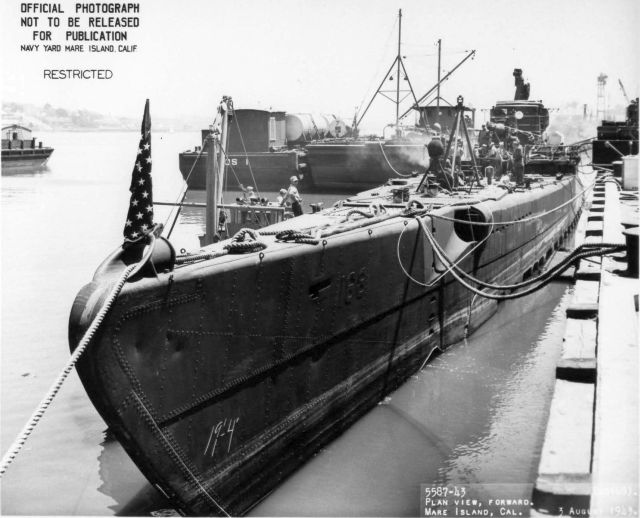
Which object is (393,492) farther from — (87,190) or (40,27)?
(87,190)

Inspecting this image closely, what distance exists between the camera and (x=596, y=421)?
16.4ft

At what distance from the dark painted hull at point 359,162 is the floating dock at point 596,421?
31.1 meters

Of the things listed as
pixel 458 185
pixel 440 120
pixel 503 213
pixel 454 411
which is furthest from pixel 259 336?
pixel 440 120

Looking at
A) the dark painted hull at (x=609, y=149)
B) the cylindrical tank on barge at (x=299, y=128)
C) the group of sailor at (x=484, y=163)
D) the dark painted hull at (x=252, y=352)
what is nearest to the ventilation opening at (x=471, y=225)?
the dark painted hull at (x=252, y=352)

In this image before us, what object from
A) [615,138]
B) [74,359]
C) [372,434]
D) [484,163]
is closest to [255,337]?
[74,359]

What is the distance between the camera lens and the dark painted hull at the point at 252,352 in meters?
5.32

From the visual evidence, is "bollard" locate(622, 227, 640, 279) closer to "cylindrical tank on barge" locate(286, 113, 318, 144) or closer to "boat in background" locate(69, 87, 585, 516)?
"boat in background" locate(69, 87, 585, 516)

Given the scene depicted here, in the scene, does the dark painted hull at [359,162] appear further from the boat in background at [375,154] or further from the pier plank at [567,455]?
the pier plank at [567,455]

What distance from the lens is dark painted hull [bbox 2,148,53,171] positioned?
43.6 metres

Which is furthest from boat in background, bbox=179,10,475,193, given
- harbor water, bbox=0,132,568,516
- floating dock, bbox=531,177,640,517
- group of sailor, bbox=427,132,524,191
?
floating dock, bbox=531,177,640,517

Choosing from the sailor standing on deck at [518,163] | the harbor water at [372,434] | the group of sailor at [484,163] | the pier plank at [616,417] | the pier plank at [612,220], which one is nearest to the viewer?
the pier plank at [616,417]

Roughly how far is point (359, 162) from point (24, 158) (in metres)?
22.2

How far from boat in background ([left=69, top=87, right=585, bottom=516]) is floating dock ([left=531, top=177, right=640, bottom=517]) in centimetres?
247

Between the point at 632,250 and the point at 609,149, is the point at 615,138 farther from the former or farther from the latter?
the point at 632,250
